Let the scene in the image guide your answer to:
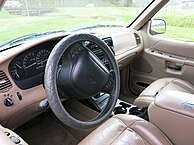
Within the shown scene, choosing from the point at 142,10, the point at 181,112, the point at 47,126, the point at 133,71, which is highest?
the point at 142,10

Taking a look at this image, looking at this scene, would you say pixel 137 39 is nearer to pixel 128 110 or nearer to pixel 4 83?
pixel 128 110

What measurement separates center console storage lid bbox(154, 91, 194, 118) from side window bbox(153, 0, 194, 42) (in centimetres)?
110

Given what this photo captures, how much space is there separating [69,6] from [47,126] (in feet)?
3.15

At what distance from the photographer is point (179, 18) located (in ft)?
6.81

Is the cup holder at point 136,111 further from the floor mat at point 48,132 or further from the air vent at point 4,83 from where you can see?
the air vent at point 4,83

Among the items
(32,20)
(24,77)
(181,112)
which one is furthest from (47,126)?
(181,112)

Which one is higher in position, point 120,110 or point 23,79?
point 23,79

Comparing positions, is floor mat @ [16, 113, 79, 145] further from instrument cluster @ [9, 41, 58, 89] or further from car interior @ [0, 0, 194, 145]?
instrument cluster @ [9, 41, 58, 89]

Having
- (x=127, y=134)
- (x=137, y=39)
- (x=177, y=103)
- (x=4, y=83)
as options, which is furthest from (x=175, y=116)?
(x=137, y=39)

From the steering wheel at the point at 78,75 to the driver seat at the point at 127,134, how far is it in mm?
64

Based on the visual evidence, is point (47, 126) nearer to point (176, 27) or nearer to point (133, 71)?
point (133, 71)

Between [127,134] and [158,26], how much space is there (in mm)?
1445

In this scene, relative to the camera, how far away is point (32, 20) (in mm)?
1473

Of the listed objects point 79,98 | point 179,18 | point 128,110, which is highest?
point 179,18
